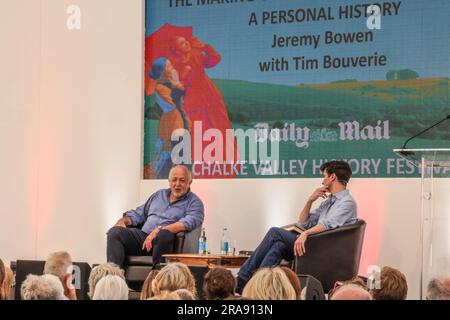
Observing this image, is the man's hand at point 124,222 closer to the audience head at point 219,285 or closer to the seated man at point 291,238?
the seated man at point 291,238

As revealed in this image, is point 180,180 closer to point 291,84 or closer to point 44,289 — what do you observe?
point 291,84

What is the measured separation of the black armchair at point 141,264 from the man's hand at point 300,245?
1.03 m

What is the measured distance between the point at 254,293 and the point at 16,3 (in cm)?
635

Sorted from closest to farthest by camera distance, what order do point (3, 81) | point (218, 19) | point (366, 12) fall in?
point (366, 12) < point (218, 19) < point (3, 81)

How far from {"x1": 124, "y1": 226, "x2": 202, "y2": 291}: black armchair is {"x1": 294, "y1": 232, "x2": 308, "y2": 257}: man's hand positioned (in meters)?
1.03

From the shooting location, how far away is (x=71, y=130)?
9.10 meters

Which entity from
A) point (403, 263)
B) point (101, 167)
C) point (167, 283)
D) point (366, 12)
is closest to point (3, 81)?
point (101, 167)

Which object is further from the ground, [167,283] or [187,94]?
[187,94]

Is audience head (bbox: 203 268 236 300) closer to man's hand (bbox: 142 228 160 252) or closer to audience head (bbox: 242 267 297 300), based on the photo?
audience head (bbox: 242 267 297 300)

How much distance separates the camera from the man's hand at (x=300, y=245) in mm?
6766

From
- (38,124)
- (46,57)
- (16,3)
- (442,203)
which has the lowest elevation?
(442,203)

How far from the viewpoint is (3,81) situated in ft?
30.5

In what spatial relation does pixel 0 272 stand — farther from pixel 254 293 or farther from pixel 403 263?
pixel 403 263

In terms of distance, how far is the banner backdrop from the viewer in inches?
311
